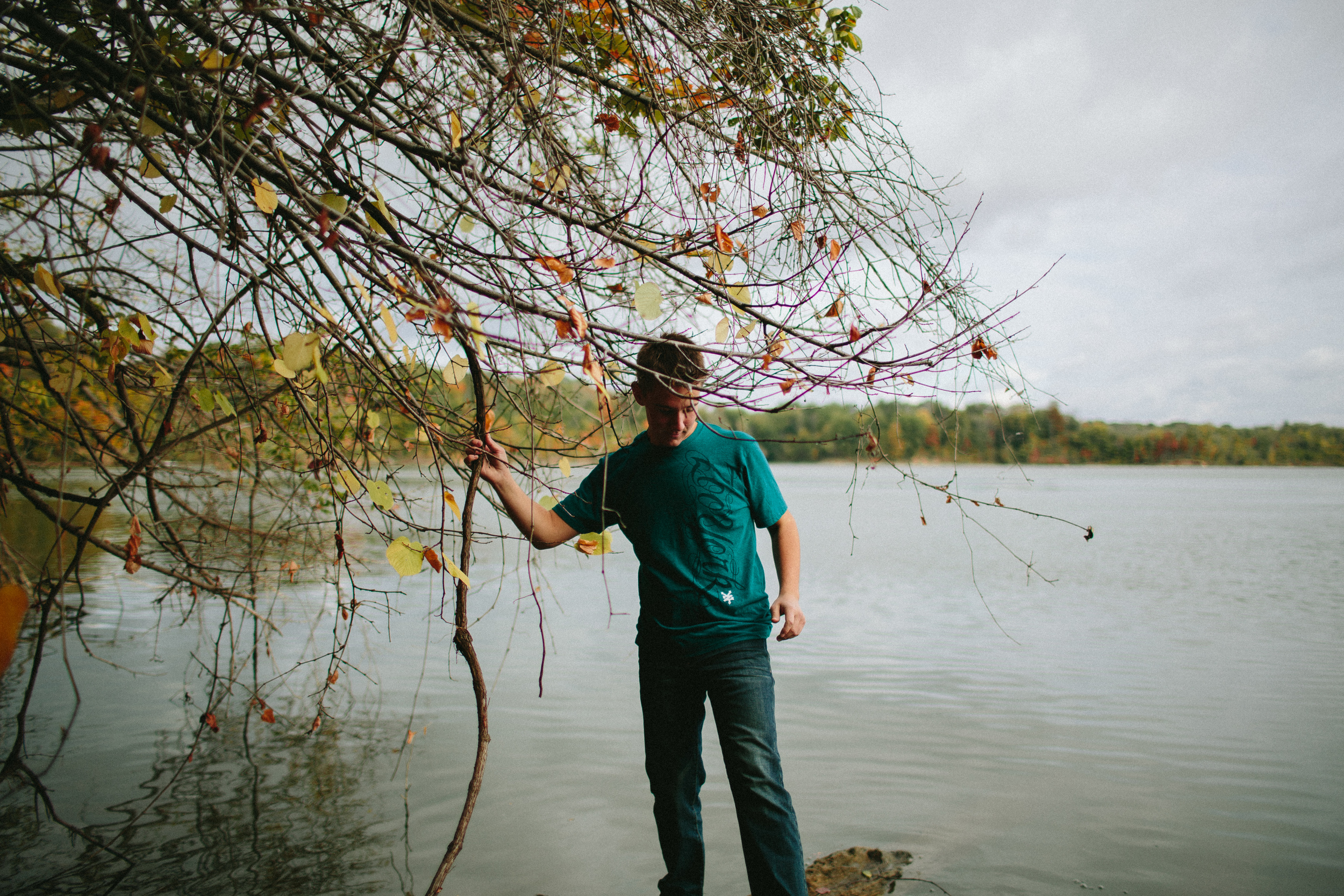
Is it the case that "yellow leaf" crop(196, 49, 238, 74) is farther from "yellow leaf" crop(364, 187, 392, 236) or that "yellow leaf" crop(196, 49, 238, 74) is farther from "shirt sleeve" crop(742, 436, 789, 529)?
"shirt sleeve" crop(742, 436, 789, 529)

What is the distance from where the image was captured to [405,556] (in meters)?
1.74

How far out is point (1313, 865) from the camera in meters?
3.28

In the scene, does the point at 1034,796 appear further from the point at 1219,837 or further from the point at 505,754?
the point at 505,754

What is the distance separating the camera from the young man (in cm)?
220

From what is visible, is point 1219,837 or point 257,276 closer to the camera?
point 257,276

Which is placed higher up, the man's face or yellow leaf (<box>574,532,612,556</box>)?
the man's face

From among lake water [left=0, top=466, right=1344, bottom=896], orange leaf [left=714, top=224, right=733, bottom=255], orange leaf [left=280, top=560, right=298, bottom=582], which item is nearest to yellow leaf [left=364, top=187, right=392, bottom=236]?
orange leaf [left=714, top=224, right=733, bottom=255]

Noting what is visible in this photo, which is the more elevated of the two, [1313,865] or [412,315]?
[412,315]

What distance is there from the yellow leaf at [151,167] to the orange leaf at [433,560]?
1.02 m

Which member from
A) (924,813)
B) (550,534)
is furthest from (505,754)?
(550,534)

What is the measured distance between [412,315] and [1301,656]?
8233 millimetres

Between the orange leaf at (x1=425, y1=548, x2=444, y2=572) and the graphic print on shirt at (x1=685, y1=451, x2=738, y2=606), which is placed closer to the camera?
the orange leaf at (x1=425, y1=548, x2=444, y2=572)

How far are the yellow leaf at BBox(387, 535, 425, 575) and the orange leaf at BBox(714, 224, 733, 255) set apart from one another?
3.40 ft

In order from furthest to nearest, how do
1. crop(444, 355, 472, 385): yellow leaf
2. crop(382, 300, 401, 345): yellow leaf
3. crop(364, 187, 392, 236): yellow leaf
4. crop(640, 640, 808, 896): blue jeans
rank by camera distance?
1. crop(640, 640, 808, 896): blue jeans
2. crop(444, 355, 472, 385): yellow leaf
3. crop(364, 187, 392, 236): yellow leaf
4. crop(382, 300, 401, 345): yellow leaf
